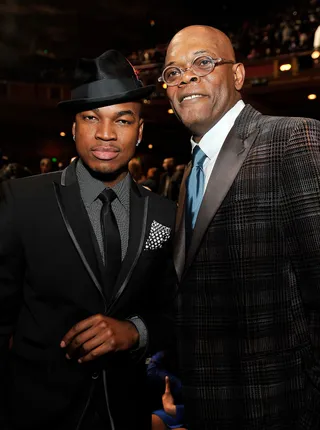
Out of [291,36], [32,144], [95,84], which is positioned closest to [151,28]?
[32,144]

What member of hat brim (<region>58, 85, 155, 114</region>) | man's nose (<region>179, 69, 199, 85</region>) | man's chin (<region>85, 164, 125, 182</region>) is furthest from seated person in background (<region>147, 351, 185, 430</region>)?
man's nose (<region>179, 69, 199, 85</region>)

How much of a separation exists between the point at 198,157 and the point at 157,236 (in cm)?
39

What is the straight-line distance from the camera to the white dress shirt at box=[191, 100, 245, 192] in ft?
5.94

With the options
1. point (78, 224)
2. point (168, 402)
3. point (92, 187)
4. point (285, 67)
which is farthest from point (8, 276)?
point (285, 67)

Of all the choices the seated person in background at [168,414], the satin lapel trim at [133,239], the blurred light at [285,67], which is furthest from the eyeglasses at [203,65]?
the blurred light at [285,67]

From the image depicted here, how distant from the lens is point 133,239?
196 cm

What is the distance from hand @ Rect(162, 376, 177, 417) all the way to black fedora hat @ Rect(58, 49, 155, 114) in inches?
83.9

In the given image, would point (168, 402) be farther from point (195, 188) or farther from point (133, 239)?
point (195, 188)

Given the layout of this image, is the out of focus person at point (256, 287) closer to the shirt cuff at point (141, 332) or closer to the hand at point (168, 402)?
the shirt cuff at point (141, 332)

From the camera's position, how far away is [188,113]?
1.83m

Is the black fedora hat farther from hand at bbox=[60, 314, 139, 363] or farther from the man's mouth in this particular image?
hand at bbox=[60, 314, 139, 363]

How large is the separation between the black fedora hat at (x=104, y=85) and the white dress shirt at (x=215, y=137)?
1.20 ft

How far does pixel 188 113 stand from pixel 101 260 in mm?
658

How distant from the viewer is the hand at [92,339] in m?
1.64
